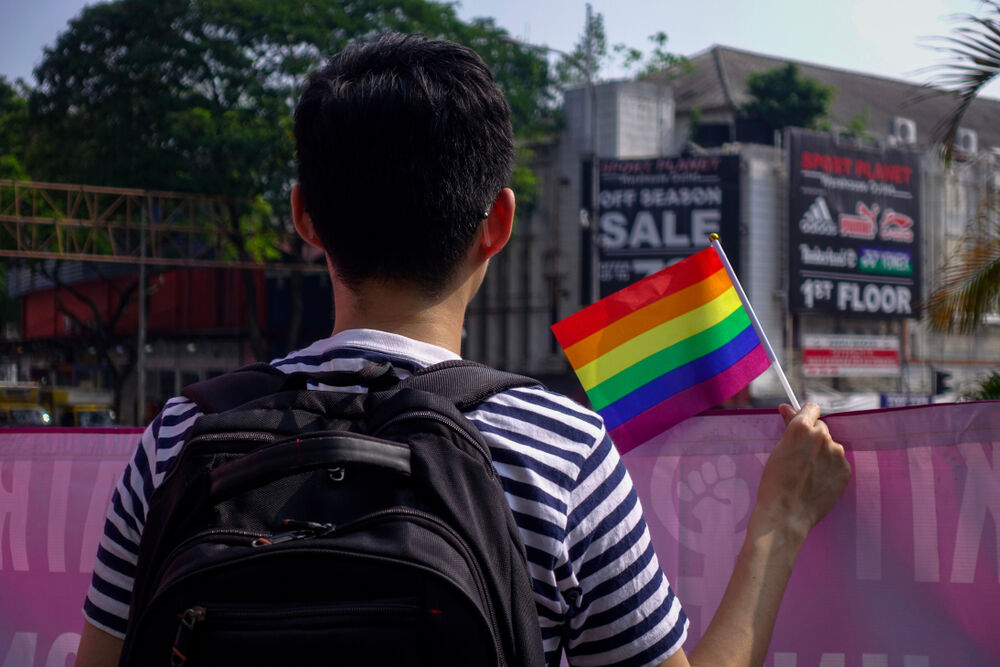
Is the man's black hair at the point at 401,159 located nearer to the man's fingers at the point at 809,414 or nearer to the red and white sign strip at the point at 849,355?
the man's fingers at the point at 809,414

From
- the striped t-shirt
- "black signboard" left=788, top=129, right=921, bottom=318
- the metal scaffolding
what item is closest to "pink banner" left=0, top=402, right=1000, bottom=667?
the striped t-shirt

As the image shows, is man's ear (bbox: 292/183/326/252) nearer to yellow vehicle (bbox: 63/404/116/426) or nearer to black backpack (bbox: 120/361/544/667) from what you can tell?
black backpack (bbox: 120/361/544/667)

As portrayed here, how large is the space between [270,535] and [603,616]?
378 millimetres

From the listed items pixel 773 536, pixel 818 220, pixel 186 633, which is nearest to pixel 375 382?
pixel 186 633

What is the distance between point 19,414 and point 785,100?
2344cm

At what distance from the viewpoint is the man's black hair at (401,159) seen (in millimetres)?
1242

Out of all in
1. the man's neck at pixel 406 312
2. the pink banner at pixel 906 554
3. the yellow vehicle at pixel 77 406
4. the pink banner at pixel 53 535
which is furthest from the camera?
the yellow vehicle at pixel 77 406

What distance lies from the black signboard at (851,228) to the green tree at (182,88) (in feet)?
37.0

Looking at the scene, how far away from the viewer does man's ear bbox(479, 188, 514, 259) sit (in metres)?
1.32

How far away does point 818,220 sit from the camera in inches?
1091

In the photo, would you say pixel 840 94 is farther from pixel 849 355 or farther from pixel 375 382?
pixel 375 382

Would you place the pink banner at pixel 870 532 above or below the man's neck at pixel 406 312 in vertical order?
below

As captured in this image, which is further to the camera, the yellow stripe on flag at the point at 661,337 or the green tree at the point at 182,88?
the green tree at the point at 182,88

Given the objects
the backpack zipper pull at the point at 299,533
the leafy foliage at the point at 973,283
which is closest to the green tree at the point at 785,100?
the leafy foliage at the point at 973,283
